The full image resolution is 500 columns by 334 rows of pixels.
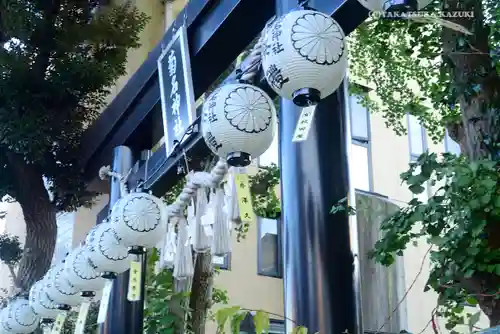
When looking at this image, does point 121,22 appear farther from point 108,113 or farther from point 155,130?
point 155,130

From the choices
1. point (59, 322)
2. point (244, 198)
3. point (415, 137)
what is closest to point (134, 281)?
point (59, 322)

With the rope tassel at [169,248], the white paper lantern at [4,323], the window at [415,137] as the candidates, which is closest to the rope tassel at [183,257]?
the rope tassel at [169,248]

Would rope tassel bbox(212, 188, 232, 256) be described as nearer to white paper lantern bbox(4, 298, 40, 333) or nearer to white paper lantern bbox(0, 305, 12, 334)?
white paper lantern bbox(4, 298, 40, 333)

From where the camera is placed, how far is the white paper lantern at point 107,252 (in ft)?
12.6

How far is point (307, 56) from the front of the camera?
A: 7.26 ft

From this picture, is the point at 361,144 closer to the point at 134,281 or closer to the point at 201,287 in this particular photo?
the point at 201,287

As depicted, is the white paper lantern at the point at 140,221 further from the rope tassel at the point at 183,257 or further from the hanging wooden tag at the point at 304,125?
the hanging wooden tag at the point at 304,125

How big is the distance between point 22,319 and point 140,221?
6.73 ft

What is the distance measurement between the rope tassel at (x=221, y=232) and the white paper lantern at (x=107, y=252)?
0.96m

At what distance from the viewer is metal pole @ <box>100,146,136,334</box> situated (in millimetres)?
4672

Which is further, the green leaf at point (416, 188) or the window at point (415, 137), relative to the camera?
the window at point (415, 137)

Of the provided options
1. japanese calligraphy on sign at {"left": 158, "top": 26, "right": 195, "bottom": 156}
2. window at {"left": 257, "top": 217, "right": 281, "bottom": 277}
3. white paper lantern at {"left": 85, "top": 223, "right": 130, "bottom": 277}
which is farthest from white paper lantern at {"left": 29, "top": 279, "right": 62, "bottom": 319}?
window at {"left": 257, "top": 217, "right": 281, "bottom": 277}

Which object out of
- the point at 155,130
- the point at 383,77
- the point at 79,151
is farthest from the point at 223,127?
the point at 383,77

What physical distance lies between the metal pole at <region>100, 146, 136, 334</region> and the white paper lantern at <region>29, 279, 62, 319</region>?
373 mm
